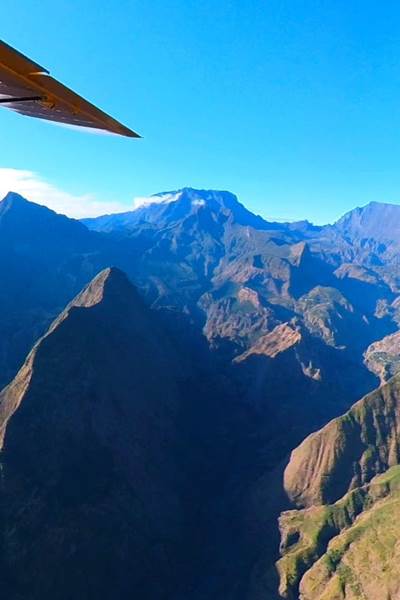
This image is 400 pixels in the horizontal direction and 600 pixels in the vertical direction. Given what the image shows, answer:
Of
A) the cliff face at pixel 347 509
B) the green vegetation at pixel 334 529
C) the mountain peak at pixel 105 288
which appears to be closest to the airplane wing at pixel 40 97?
the cliff face at pixel 347 509

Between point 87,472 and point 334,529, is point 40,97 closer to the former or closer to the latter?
point 334,529

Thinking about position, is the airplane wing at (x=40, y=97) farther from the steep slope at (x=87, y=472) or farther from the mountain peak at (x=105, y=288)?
the mountain peak at (x=105, y=288)

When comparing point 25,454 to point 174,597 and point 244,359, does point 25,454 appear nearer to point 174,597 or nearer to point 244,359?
point 174,597

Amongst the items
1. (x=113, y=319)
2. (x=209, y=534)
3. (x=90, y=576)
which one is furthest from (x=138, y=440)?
(x=113, y=319)

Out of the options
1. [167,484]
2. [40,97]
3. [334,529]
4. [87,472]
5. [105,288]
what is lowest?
[334,529]

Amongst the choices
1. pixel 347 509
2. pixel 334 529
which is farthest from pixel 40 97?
pixel 347 509

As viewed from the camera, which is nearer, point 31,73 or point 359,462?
point 31,73

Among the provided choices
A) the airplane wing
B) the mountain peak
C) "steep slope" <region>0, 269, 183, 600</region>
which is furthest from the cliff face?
the mountain peak
